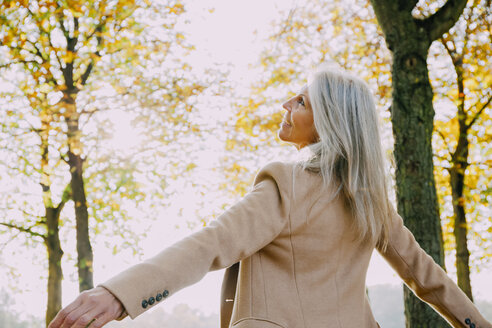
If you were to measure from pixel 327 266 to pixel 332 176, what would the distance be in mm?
393

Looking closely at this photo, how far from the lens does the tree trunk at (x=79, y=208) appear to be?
9914mm

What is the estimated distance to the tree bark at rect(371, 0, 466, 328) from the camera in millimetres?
4844

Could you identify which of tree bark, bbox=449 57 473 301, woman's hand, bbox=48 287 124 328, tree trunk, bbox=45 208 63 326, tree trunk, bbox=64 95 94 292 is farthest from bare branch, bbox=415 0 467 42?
tree trunk, bbox=45 208 63 326

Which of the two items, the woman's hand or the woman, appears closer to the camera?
the woman's hand

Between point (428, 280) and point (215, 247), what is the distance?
1.47 m

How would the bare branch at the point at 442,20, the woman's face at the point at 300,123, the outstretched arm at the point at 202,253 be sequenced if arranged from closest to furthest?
the outstretched arm at the point at 202,253, the woman's face at the point at 300,123, the bare branch at the point at 442,20

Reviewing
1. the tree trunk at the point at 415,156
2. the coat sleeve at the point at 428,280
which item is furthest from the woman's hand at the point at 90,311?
the tree trunk at the point at 415,156

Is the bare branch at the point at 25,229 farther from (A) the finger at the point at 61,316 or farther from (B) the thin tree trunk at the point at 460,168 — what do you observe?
(A) the finger at the point at 61,316

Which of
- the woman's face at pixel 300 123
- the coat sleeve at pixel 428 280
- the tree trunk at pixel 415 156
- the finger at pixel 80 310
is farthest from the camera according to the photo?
the tree trunk at pixel 415 156

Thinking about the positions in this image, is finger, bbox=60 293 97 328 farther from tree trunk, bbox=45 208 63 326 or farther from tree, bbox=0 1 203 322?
tree trunk, bbox=45 208 63 326

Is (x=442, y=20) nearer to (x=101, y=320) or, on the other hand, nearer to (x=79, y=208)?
(x=101, y=320)

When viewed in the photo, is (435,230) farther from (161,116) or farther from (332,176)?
(161,116)

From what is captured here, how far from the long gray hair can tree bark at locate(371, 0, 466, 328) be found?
8.31ft

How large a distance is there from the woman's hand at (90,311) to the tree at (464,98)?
36.3 feet
